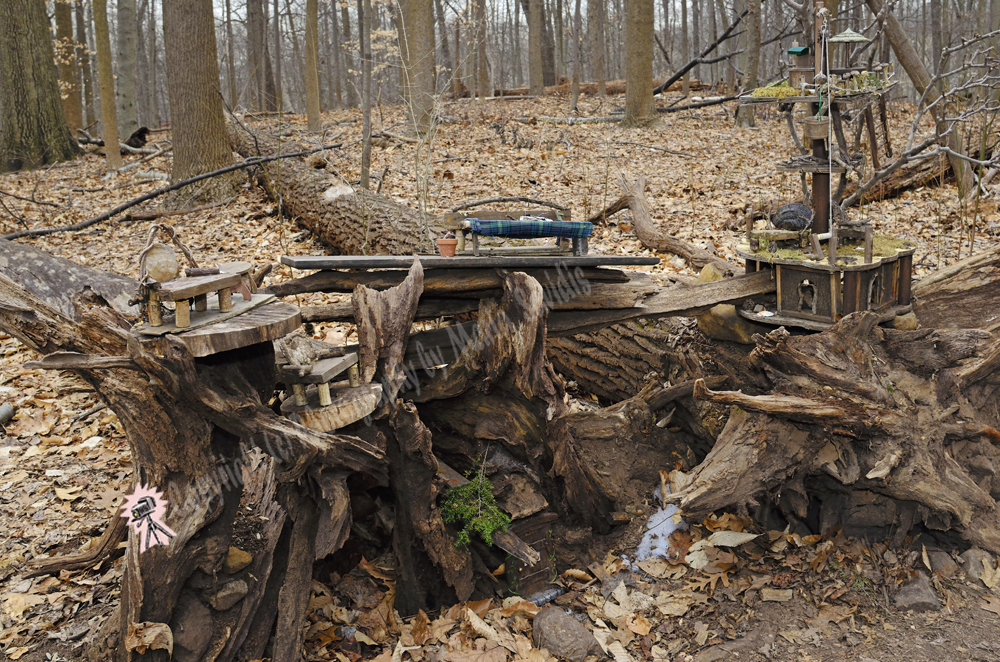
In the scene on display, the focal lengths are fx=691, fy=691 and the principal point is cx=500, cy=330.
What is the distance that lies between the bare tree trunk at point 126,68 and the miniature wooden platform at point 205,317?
611 inches

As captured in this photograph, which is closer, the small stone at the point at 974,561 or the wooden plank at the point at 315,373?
the wooden plank at the point at 315,373

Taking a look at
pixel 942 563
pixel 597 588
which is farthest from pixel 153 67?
pixel 942 563

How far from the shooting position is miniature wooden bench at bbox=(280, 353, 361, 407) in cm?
335

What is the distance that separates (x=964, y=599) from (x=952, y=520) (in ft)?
1.46

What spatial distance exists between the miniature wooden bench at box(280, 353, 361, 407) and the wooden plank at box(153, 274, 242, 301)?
494 mm

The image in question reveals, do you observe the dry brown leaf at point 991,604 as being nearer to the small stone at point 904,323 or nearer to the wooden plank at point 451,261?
the small stone at point 904,323

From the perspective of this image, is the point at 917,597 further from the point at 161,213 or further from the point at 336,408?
the point at 161,213

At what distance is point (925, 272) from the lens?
21.2 ft

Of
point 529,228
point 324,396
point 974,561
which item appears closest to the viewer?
point 324,396

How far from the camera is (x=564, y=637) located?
12.0 ft

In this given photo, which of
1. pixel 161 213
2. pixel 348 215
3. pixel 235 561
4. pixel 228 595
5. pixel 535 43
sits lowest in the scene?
pixel 228 595

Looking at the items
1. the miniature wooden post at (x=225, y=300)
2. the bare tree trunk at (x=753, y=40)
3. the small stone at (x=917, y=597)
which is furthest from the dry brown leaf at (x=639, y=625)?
the bare tree trunk at (x=753, y=40)

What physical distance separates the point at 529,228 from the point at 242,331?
2171mm

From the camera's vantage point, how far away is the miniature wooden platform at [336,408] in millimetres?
3441
